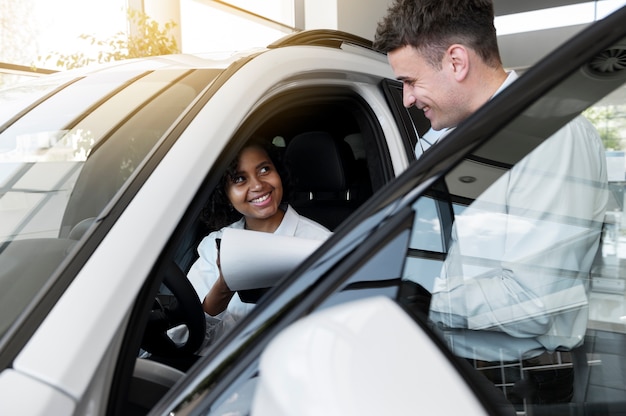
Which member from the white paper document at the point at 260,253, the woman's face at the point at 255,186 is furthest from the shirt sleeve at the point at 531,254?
the woman's face at the point at 255,186

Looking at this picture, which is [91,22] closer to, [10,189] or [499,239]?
[10,189]

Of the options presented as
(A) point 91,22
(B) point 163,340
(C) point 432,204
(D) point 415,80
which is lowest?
(B) point 163,340

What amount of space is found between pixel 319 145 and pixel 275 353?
1.60 metres

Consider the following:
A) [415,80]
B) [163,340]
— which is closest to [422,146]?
[415,80]

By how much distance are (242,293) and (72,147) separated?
0.52 metres

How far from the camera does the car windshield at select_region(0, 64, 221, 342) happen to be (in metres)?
1.11

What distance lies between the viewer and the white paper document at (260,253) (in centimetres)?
87

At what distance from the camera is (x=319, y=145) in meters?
2.11

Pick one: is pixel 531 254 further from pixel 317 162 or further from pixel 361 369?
pixel 317 162

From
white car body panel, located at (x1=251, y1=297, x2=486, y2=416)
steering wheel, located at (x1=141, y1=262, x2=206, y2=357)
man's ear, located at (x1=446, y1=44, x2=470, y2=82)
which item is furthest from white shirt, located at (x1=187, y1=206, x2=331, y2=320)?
white car body panel, located at (x1=251, y1=297, x2=486, y2=416)

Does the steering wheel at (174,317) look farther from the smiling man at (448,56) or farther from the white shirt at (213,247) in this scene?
the smiling man at (448,56)

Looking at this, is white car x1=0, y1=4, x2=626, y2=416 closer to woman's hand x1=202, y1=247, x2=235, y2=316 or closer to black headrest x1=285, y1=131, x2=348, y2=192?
woman's hand x1=202, y1=247, x2=235, y2=316

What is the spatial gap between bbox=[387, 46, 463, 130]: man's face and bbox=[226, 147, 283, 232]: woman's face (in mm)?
513

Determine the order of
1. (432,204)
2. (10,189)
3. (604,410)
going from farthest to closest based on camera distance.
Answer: (10,189) < (604,410) < (432,204)
